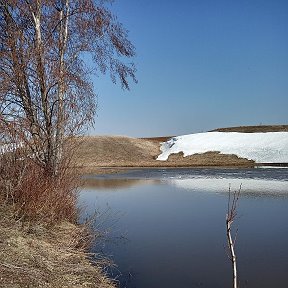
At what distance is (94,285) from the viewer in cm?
651

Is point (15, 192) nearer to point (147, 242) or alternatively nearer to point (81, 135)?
point (81, 135)

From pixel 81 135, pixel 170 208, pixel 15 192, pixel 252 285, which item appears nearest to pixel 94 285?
pixel 252 285

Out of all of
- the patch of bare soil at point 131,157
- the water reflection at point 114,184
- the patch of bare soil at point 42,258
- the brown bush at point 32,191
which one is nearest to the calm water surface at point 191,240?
the patch of bare soil at point 42,258

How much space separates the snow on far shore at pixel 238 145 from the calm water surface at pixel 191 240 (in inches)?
1151

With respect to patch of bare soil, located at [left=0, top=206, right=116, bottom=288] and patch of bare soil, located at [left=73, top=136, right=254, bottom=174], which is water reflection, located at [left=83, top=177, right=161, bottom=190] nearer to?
patch of bare soil, located at [left=73, top=136, right=254, bottom=174]

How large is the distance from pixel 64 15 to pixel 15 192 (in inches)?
205

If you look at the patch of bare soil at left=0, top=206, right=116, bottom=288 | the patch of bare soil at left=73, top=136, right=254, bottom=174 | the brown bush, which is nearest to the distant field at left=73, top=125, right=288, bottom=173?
the patch of bare soil at left=73, top=136, right=254, bottom=174

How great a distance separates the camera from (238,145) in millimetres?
52062

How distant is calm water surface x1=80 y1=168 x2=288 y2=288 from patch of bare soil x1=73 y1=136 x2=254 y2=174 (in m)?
25.6

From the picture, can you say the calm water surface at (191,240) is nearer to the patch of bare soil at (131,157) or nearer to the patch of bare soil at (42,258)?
the patch of bare soil at (42,258)

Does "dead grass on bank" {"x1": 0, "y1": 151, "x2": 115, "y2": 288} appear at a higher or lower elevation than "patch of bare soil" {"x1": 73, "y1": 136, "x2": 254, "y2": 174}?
lower

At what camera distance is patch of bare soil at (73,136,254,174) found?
4553 centimetres

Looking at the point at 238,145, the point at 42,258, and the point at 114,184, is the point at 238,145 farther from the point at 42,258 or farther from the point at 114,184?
the point at 42,258

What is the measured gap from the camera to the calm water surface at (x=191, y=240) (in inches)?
299
